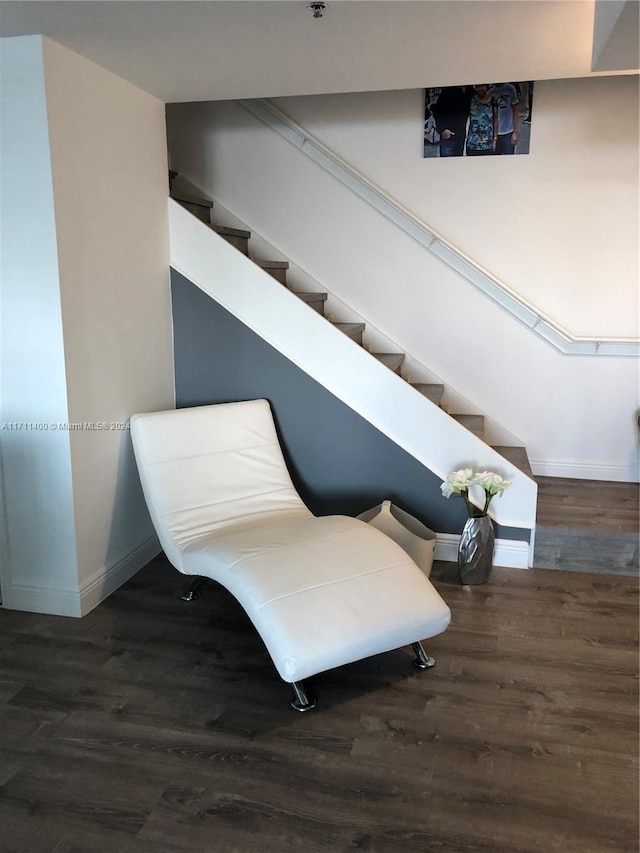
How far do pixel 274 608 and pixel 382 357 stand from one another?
6.40 ft

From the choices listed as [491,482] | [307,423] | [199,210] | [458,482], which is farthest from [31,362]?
[491,482]

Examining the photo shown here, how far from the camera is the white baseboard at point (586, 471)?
3793mm

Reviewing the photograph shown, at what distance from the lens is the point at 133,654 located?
250 centimetres

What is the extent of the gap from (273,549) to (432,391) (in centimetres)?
162

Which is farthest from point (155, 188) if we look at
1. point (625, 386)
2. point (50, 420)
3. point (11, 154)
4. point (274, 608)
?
point (625, 386)

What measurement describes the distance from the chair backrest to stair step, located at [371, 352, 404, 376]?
76 centimetres

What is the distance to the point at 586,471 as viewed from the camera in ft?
12.6

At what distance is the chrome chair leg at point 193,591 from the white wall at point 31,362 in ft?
1.49

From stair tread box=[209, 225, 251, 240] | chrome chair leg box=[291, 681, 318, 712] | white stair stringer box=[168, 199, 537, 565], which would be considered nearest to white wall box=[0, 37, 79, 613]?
white stair stringer box=[168, 199, 537, 565]

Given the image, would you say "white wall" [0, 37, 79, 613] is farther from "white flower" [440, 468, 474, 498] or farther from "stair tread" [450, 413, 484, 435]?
"stair tread" [450, 413, 484, 435]

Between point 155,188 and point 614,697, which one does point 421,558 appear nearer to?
point 614,697

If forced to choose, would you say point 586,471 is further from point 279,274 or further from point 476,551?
point 279,274

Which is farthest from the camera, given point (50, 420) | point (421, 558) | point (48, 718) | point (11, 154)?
point (421, 558)

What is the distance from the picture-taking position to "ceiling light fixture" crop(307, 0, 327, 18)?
2059 mm
